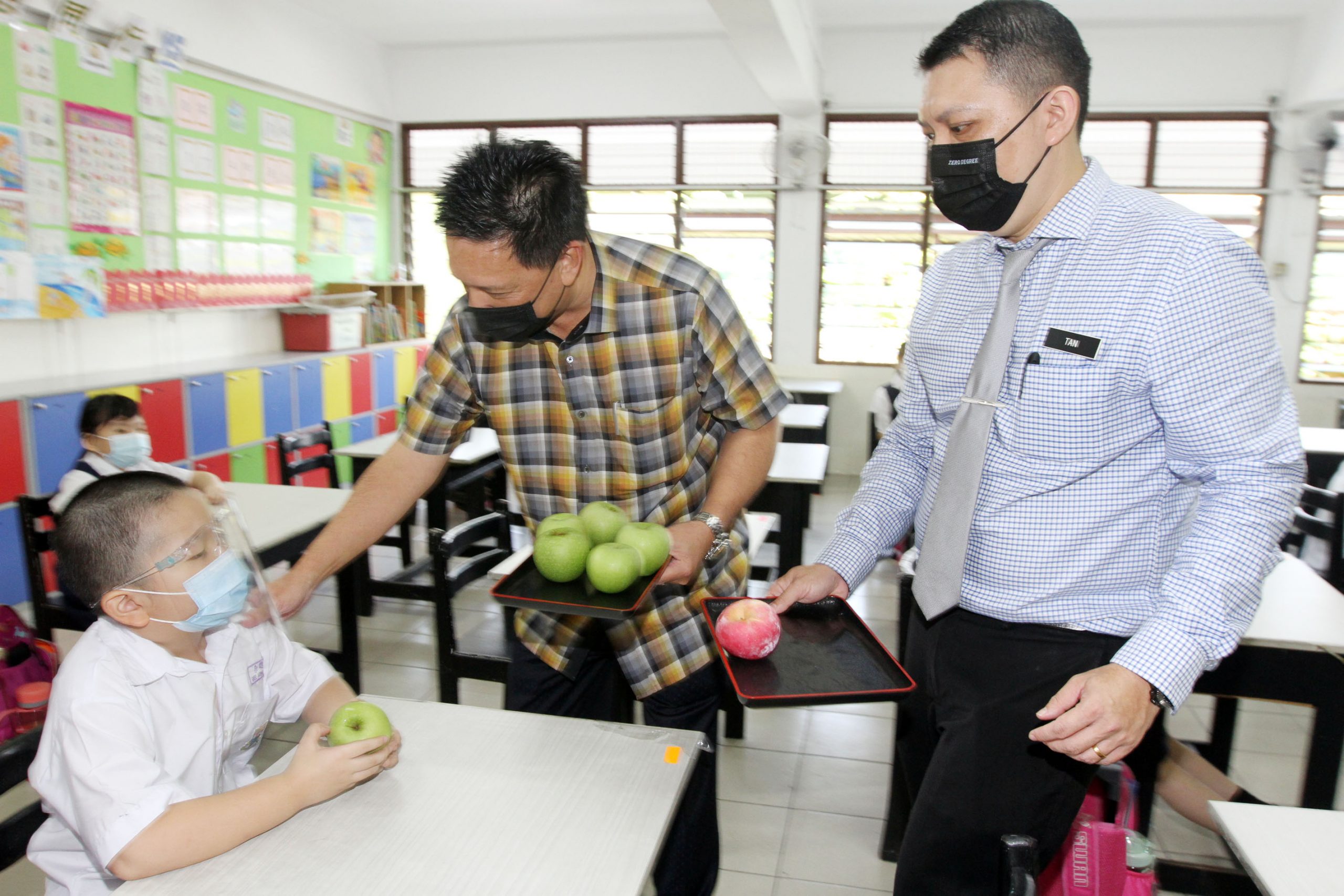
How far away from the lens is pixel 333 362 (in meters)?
6.22

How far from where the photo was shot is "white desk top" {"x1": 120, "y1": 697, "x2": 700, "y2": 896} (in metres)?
1.07

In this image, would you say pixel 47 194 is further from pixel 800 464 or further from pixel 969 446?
pixel 969 446

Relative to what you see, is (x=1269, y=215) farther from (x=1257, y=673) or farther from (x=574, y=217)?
(x=574, y=217)

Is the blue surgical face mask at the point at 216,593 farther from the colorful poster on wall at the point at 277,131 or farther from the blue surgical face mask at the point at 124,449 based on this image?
the colorful poster on wall at the point at 277,131

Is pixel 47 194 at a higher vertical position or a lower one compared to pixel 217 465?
higher

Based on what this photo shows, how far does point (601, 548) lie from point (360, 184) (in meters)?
6.59

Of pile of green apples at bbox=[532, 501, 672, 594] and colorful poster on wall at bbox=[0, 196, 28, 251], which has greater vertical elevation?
colorful poster on wall at bbox=[0, 196, 28, 251]

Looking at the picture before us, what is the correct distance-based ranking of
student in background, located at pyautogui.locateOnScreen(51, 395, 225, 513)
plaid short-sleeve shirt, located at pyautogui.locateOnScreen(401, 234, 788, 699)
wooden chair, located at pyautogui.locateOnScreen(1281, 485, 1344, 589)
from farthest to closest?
1. student in background, located at pyautogui.locateOnScreen(51, 395, 225, 513)
2. wooden chair, located at pyautogui.locateOnScreen(1281, 485, 1344, 589)
3. plaid short-sleeve shirt, located at pyautogui.locateOnScreen(401, 234, 788, 699)

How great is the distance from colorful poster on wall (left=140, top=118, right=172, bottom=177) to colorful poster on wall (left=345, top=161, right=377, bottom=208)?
6.13 feet

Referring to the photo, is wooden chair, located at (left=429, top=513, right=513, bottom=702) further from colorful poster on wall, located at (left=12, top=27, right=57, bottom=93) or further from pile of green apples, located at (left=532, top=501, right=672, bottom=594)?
colorful poster on wall, located at (left=12, top=27, right=57, bottom=93)

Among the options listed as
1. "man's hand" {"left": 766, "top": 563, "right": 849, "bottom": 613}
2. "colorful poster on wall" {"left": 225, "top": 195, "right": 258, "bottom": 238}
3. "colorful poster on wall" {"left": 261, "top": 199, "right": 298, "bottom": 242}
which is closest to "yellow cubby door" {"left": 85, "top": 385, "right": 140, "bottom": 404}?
"colorful poster on wall" {"left": 225, "top": 195, "right": 258, "bottom": 238}

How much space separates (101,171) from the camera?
4.71 metres

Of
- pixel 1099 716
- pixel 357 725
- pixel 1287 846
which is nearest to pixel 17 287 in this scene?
pixel 357 725

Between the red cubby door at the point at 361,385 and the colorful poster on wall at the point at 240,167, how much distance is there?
1.29 m
